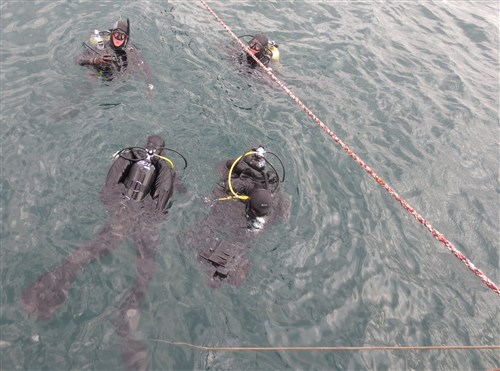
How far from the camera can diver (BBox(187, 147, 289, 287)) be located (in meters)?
6.77

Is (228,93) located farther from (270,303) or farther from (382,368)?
(382,368)

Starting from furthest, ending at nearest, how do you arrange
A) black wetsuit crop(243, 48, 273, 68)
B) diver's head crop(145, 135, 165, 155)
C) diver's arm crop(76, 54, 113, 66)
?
black wetsuit crop(243, 48, 273, 68) → diver's arm crop(76, 54, 113, 66) → diver's head crop(145, 135, 165, 155)

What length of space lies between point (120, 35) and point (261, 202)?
694 cm

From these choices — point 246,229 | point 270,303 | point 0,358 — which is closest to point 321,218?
point 246,229

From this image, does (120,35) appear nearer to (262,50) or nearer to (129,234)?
(262,50)

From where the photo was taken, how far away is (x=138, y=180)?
7172 millimetres

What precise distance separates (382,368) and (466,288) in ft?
9.73

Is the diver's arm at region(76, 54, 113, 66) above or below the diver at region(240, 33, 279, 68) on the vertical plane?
A: below

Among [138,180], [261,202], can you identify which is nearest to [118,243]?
[138,180]

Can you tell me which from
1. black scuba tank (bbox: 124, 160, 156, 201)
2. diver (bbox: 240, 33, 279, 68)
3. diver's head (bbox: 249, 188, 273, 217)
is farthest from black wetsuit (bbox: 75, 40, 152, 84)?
diver's head (bbox: 249, 188, 273, 217)

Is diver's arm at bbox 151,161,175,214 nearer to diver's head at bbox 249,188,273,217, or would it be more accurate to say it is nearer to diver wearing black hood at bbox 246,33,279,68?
diver's head at bbox 249,188,273,217

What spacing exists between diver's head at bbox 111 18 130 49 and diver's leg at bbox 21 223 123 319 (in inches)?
241

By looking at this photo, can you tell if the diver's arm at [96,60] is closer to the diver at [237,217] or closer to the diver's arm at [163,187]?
the diver's arm at [163,187]

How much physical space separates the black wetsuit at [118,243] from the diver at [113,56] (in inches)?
170
